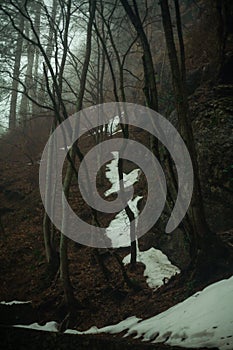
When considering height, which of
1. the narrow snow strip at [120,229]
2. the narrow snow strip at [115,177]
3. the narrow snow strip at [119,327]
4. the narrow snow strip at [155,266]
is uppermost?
the narrow snow strip at [115,177]

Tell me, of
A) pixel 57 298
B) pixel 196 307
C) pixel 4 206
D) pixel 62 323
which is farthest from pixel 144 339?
pixel 4 206

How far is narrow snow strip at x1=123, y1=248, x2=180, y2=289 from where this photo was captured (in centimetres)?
542

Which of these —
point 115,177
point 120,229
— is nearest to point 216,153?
point 120,229

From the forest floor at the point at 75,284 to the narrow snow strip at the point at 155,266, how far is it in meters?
0.15

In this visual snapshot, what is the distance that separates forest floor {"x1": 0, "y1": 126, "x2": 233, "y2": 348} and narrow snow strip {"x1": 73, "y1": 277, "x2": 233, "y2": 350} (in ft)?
1.15

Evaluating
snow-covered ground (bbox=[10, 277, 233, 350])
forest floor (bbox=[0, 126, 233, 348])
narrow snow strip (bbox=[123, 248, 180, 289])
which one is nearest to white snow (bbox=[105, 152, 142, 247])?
forest floor (bbox=[0, 126, 233, 348])

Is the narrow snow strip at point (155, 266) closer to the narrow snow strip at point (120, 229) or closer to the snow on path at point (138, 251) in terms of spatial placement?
the snow on path at point (138, 251)

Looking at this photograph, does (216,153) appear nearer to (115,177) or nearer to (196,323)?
(196,323)

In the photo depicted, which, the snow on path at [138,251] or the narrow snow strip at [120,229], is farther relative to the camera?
the narrow snow strip at [120,229]

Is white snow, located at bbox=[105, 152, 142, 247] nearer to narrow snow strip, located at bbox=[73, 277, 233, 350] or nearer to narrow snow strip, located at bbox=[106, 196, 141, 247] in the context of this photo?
narrow snow strip, located at bbox=[106, 196, 141, 247]

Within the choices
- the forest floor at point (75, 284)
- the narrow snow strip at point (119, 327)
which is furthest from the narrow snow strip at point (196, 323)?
the forest floor at point (75, 284)

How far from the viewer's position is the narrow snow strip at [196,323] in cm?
271

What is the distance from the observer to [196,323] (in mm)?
3062

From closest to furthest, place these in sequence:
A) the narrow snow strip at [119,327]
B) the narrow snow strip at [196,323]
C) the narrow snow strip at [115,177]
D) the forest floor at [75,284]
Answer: the narrow snow strip at [196,323] → the narrow snow strip at [119,327] → the forest floor at [75,284] → the narrow snow strip at [115,177]
